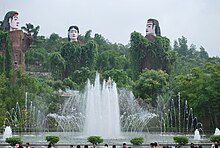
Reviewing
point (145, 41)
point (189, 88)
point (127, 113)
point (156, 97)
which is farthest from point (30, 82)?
point (145, 41)

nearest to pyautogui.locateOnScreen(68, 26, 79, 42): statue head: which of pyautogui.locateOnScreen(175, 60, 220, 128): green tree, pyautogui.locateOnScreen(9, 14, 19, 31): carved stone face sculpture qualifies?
pyautogui.locateOnScreen(9, 14, 19, 31): carved stone face sculpture

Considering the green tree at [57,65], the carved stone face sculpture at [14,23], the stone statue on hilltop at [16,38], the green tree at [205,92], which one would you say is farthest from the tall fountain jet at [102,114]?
the green tree at [57,65]

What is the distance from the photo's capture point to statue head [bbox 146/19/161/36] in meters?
62.8

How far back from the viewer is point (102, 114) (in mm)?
26031

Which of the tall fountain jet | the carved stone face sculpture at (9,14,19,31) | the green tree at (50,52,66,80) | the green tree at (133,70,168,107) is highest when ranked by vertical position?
the carved stone face sculpture at (9,14,19,31)

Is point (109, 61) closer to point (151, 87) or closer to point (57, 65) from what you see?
point (57, 65)

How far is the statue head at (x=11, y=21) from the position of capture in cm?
5641

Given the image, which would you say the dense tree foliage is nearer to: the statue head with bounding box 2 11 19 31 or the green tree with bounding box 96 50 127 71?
the green tree with bounding box 96 50 127 71

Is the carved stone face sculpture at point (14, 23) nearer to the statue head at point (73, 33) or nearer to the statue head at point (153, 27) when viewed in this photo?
the statue head at point (73, 33)

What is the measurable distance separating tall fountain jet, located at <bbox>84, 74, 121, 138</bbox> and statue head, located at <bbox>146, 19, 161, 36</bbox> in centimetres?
3664

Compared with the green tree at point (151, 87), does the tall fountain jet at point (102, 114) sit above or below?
below

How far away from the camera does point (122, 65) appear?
7256 cm

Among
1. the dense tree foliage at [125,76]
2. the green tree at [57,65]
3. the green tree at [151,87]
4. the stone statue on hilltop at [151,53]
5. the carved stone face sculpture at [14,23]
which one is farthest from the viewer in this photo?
the green tree at [57,65]

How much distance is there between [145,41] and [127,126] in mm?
25825
